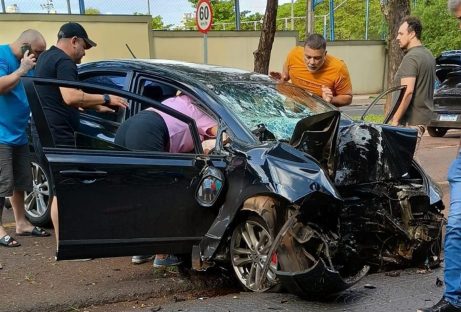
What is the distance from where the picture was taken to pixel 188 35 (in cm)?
2238

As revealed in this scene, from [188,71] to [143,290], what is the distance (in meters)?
1.82

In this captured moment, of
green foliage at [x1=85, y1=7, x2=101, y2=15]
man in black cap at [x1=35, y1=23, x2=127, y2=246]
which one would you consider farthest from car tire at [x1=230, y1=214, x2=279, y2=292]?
green foliage at [x1=85, y1=7, x2=101, y2=15]

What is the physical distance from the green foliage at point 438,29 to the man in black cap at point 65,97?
25381 mm

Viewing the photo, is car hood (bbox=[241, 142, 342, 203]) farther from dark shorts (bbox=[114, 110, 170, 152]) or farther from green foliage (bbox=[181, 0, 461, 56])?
green foliage (bbox=[181, 0, 461, 56])

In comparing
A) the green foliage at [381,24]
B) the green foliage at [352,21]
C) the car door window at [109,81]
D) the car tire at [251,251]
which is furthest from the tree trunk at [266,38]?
the green foliage at [352,21]

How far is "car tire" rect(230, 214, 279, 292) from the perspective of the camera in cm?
399

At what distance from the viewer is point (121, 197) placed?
4.04 meters

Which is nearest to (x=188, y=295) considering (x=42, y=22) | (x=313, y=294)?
(x=313, y=294)

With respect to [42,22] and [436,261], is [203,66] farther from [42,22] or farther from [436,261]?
[42,22]

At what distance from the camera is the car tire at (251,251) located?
13.1 feet

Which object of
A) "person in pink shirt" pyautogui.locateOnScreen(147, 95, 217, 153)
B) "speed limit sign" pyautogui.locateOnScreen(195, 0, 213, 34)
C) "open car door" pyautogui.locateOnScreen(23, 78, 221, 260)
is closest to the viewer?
"open car door" pyautogui.locateOnScreen(23, 78, 221, 260)

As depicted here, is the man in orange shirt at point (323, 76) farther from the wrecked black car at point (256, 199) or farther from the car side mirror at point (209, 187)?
the car side mirror at point (209, 187)

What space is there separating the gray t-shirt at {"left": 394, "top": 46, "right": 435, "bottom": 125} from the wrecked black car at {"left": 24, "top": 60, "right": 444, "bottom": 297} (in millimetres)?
1590

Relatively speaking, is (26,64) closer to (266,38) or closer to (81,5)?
(266,38)
